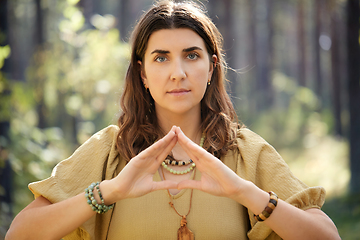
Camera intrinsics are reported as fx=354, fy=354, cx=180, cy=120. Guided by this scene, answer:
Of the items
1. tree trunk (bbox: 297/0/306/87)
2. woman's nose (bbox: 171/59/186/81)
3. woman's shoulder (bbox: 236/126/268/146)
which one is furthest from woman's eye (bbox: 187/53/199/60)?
tree trunk (bbox: 297/0/306/87)

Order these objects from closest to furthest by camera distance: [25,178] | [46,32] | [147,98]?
[147,98] < [25,178] < [46,32]

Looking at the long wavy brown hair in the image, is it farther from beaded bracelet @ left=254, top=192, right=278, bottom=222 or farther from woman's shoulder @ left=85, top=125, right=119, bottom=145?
beaded bracelet @ left=254, top=192, right=278, bottom=222

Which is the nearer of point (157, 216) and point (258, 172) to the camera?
point (157, 216)

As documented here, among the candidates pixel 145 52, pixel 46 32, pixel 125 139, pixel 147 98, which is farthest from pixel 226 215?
pixel 46 32

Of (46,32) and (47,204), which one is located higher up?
(46,32)

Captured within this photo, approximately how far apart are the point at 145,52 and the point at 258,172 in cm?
111

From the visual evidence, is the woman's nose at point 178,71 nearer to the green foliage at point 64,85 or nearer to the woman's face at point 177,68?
the woman's face at point 177,68

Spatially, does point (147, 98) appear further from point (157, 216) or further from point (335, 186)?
point (335, 186)

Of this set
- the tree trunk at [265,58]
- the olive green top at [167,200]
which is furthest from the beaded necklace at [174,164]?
the tree trunk at [265,58]

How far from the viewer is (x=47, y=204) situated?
209 centimetres

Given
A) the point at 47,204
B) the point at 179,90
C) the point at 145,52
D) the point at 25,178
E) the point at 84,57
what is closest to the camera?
the point at 47,204

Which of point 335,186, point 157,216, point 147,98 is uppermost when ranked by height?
point 147,98

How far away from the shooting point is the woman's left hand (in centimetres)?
182

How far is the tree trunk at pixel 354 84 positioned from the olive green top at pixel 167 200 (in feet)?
17.4
